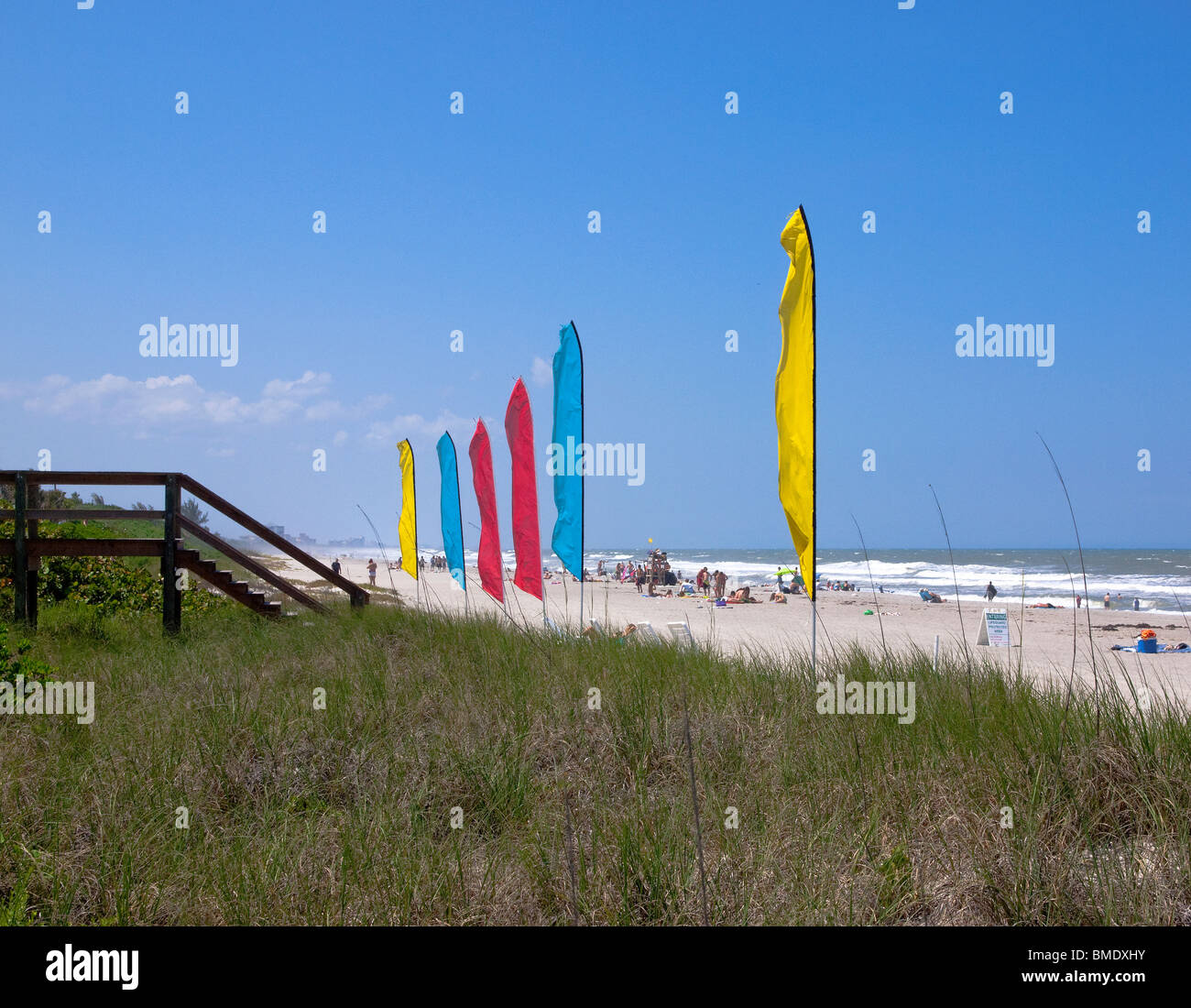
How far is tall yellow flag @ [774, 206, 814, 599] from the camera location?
668 centimetres

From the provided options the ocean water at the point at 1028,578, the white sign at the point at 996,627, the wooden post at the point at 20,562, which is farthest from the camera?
the ocean water at the point at 1028,578

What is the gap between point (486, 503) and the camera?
51.4 feet

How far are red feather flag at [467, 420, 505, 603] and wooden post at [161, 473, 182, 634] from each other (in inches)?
234

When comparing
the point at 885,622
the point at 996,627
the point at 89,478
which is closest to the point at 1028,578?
the point at 885,622

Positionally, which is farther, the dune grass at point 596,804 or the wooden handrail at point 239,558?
the wooden handrail at point 239,558

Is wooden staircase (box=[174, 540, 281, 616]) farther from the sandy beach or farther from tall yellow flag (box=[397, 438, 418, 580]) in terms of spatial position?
tall yellow flag (box=[397, 438, 418, 580])

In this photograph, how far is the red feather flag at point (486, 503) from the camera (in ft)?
49.0

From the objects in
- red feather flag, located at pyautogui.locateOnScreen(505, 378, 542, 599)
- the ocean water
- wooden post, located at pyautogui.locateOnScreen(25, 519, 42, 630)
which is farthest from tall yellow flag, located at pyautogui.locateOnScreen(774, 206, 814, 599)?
the ocean water

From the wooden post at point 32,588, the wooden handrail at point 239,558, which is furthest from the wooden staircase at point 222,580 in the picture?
the wooden post at point 32,588

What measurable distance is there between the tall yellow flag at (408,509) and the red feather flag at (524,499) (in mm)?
7135

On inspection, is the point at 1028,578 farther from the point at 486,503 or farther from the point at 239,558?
the point at 239,558

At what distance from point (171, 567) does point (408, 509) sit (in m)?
10.5

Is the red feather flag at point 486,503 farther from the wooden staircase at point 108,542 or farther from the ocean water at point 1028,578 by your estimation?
the ocean water at point 1028,578
